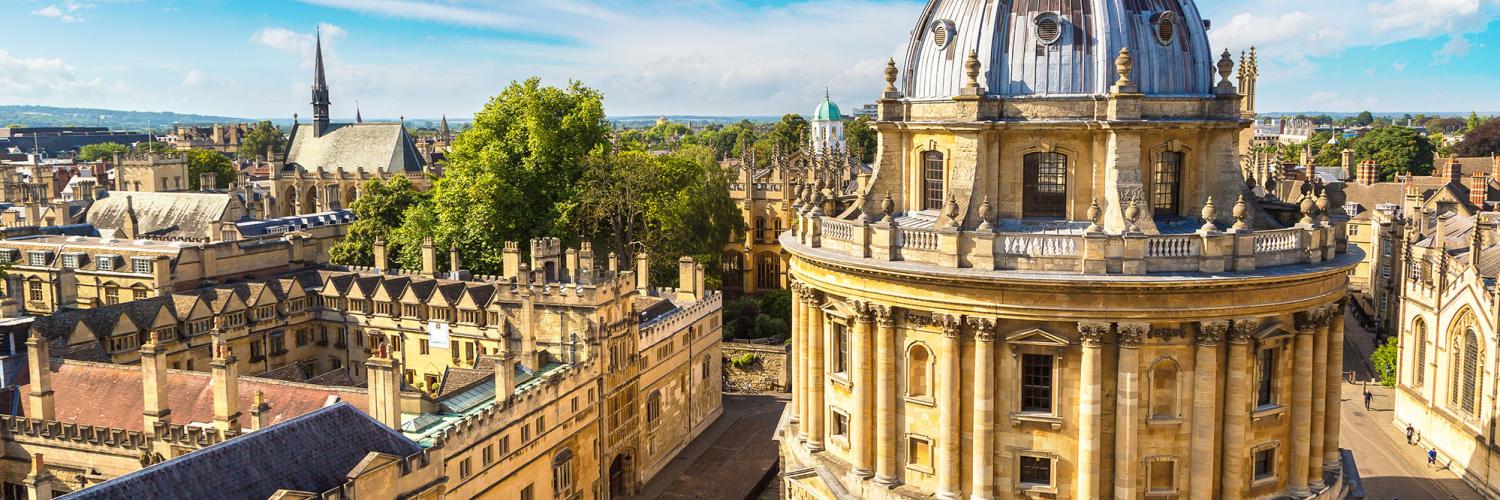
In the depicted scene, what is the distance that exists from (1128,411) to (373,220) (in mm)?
51766

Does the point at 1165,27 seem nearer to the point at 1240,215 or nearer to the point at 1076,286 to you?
the point at 1240,215

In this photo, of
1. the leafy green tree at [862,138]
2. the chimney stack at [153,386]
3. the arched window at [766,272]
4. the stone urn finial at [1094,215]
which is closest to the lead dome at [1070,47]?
the stone urn finial at [1094,215]

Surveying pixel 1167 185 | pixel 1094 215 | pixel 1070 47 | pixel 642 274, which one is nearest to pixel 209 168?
pixel 642 274

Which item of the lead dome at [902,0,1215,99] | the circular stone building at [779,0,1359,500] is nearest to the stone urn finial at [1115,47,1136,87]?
the circular stone building at [779,0,1359,500]

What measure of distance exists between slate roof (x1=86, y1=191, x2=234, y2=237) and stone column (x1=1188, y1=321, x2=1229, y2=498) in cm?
7050

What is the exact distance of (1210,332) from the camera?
2777 centimetres

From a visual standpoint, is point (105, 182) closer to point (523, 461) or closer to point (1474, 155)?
point (523, 461)

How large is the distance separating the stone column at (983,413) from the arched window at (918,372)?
1.33 meters

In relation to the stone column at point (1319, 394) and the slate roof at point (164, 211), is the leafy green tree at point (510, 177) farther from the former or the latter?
the stone column at point (1319, 394)

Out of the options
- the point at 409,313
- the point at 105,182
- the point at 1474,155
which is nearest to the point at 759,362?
the point at 409,313

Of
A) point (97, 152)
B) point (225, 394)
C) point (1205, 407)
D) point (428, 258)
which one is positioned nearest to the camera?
point (1205, 407)

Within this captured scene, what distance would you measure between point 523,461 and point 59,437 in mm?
12682

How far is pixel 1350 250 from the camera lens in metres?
32.8

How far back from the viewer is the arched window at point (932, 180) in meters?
31.8
